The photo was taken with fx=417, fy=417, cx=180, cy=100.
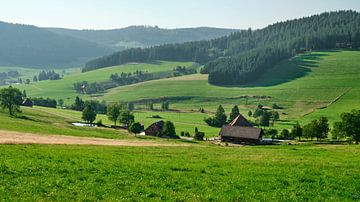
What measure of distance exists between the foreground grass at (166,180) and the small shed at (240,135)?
2886 inches

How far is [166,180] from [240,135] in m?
84.2

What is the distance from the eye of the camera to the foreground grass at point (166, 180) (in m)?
21.7

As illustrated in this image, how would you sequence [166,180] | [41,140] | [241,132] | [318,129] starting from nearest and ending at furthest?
[166,180] < [41,140] < [318,129] < [241,132]

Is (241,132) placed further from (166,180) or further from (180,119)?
(166,180)

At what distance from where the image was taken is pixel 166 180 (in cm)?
2545

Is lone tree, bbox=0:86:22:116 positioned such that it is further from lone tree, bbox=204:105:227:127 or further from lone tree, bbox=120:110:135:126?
lone tree, bbox=204:105:227:127

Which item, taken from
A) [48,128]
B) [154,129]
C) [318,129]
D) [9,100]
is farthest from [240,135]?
[9,100]

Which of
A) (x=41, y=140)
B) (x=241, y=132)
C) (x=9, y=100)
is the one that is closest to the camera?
(x=41, y=140)

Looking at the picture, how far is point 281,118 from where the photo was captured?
170375 millimetres

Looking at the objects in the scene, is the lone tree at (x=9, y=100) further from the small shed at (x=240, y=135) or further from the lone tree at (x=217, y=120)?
the lone tree at (x=217, y=120)

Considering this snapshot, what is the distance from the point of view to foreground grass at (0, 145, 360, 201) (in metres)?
21.7

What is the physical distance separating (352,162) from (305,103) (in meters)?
166

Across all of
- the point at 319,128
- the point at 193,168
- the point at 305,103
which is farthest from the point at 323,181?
the point at 305,103

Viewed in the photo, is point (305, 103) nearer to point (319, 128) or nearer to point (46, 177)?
point (319, 128)
